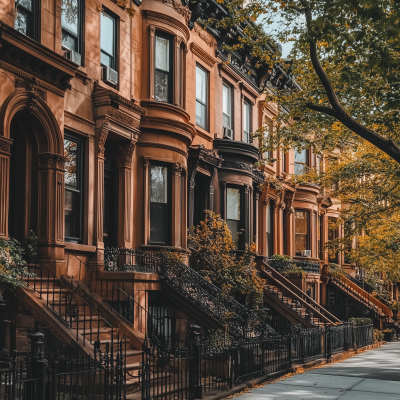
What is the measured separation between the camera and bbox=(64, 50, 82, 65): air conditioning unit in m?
14.6

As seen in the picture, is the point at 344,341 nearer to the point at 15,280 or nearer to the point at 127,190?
the point at 127,190

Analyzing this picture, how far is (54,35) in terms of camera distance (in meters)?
14.1

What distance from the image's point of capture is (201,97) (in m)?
21.8

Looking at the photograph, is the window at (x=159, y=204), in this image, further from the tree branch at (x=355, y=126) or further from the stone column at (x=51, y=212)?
the tree branch at (x=355, y=126)

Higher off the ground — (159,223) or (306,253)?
(159,223)

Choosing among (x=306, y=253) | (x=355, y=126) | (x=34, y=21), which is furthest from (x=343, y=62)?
(x=306, y=253)

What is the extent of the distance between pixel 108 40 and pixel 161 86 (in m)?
2.28

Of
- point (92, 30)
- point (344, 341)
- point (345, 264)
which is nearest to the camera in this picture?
point (92, 30)

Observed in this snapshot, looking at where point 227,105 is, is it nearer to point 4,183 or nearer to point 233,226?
point 233,226

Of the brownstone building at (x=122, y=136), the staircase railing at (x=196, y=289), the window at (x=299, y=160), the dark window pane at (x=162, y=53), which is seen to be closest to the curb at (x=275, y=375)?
the staircase railing at (x=196, y=289)

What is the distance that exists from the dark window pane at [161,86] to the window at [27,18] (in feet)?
16.6

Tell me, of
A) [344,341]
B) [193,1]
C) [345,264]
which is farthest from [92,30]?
[345,264]

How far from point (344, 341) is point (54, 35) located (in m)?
13.4

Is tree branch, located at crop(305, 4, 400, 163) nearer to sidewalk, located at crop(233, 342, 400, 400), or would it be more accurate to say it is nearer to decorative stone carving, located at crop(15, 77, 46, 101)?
sidewalk, located at crop(233, 342, 400, 400)
